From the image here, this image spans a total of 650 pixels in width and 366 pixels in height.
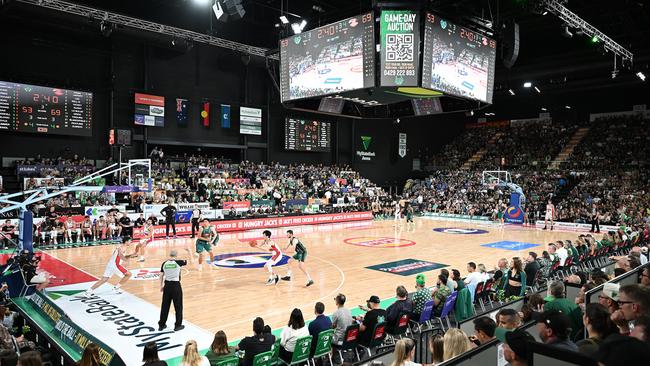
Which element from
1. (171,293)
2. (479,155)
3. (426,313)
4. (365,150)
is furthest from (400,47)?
(479,155)

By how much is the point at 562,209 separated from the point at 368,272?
70.5ft

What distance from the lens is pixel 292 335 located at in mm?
6285

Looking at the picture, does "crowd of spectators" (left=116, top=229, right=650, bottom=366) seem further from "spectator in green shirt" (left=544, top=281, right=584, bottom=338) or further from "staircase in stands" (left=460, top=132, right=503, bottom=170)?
"staircase in stands" (left=460, top=132, right=503, bottom=170)

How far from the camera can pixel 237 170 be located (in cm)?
2923

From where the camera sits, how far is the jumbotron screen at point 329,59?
9.70m

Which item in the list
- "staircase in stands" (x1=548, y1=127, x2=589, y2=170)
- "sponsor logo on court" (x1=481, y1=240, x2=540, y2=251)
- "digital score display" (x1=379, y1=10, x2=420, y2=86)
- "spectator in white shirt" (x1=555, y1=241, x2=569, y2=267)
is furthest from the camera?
"staircase in stands" (x1=548, y1=127, x2=589, y2=170)

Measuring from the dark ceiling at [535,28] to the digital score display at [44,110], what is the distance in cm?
497

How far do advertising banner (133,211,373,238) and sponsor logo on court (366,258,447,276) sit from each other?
10.2m

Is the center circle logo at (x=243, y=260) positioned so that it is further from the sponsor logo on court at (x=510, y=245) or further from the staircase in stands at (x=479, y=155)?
the staircase in stands at (x=479, y=155)

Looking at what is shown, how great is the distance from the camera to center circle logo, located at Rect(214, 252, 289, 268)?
14.8m

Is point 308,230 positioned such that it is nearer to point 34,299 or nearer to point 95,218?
point 95,218

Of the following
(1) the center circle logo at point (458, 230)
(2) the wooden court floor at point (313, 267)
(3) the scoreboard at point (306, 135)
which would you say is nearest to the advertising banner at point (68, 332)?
(2) the wooden court floor at point (313, 267)

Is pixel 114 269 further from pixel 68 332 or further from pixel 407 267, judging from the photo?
pixel 407 267

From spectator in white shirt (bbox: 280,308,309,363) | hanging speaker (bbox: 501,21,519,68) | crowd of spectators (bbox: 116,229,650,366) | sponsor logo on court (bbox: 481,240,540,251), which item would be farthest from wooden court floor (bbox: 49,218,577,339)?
hanging speaker (bbox: 501,21,519,68)
